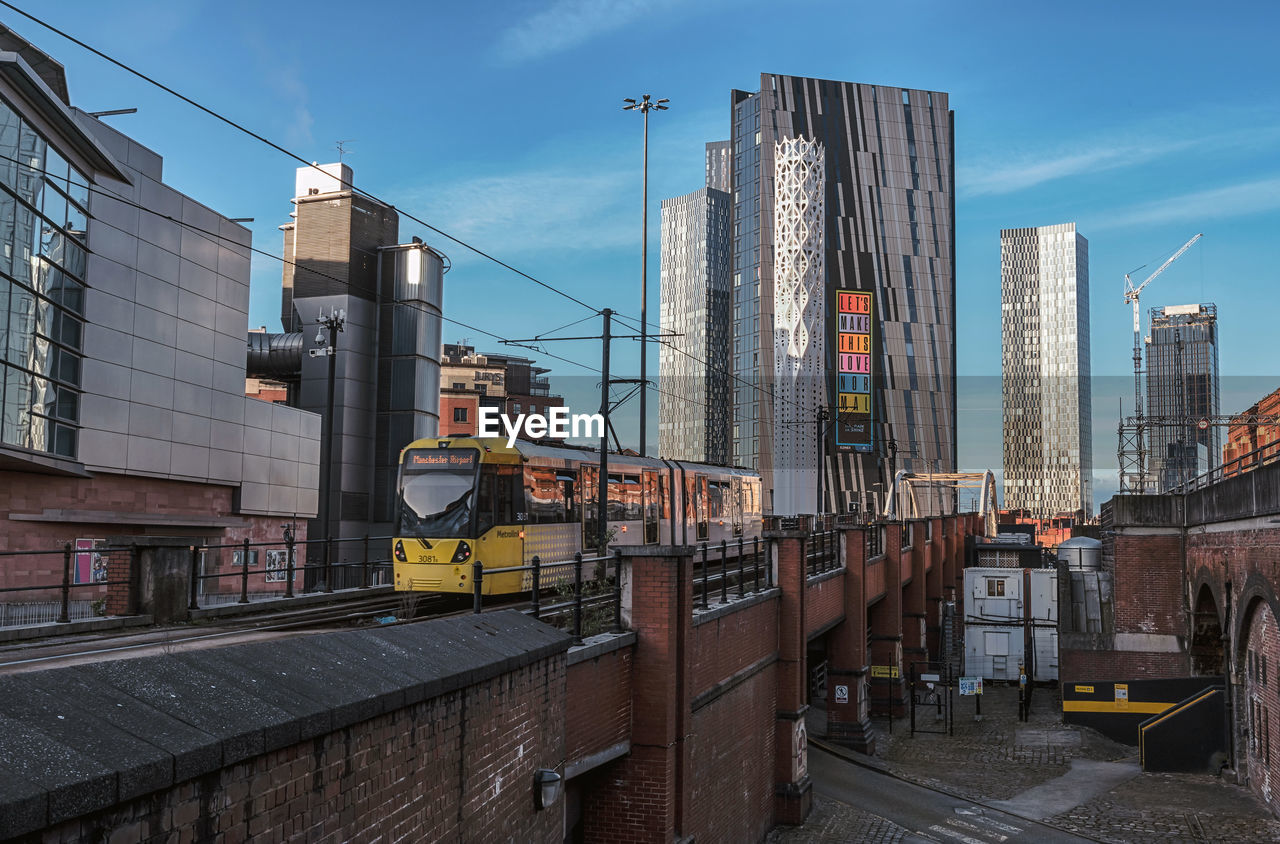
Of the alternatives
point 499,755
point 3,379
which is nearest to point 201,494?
point 3,379

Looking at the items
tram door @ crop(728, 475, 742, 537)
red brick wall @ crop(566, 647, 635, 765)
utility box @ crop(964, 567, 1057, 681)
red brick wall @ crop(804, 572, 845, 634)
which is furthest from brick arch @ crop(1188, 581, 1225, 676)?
red brick wall @ crop(566, 647, 635, 765)

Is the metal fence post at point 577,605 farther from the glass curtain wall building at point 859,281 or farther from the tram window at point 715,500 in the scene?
the glass curtain wall building at point 859,281

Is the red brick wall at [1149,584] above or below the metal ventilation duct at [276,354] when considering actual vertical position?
below

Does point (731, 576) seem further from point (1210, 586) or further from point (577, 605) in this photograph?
point (1210, 586)

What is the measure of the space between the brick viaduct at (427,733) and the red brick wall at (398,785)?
0.01 m

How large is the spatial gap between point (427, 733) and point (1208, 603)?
2844 cm

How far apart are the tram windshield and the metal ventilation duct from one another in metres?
32.2

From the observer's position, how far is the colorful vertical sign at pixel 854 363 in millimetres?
114625

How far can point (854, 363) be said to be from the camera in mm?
116062

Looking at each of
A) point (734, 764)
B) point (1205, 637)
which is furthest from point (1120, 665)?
point (734, 764)

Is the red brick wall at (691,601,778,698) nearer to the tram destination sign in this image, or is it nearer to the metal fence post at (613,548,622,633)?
the metal fence post at (613,548,622,633)

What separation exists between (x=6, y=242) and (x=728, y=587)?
56.9 feet

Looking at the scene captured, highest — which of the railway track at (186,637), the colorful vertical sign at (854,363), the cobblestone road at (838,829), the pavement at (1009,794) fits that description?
the colorful vertical sign at (854,363)

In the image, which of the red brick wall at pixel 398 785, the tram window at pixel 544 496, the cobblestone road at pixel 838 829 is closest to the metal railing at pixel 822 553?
the cobblestone road at pixel 838 829
